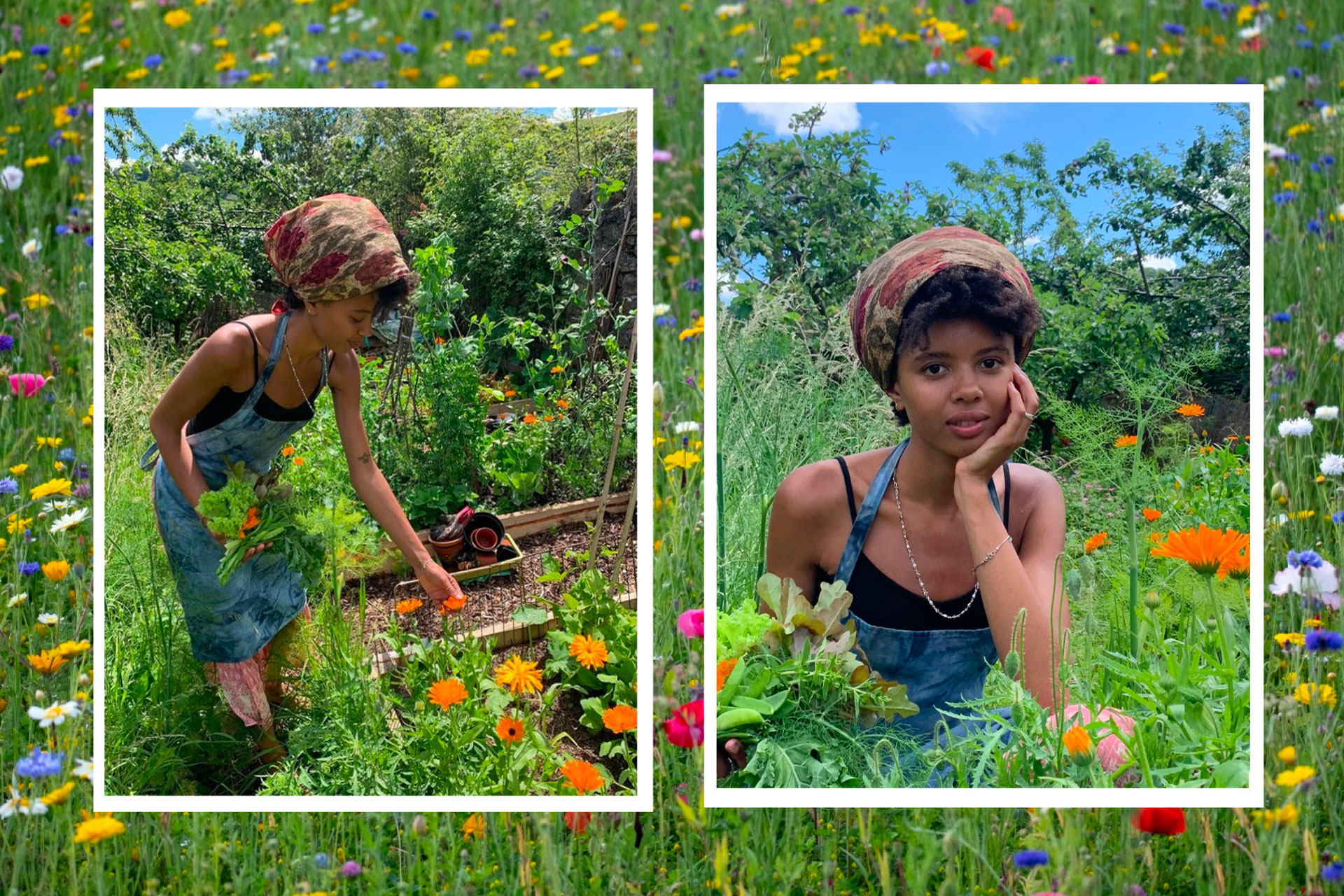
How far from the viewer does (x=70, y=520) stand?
244 cm

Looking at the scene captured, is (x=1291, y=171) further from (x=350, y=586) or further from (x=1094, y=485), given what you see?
(x=350, y=586)

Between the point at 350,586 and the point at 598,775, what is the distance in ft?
1.89

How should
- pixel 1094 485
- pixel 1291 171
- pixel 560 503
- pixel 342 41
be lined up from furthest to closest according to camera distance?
pixel 342 41 < pixel 1291 171 < pixel 560 503 < pixel 1094 485

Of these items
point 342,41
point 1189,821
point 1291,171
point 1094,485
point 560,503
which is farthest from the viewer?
point 342,41

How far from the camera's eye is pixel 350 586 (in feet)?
7.07

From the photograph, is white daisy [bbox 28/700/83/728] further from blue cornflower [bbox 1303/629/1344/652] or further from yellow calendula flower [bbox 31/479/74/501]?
blue cornflower [bbox 1303/629/1344/652]

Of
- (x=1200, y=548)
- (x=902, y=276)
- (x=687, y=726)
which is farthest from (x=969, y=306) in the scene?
(x=687, y=726)

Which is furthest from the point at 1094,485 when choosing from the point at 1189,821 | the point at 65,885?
the point at 65,885

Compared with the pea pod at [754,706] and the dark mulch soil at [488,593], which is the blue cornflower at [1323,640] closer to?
the pea pod at [754,706]

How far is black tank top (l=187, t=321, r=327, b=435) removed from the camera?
2086mm

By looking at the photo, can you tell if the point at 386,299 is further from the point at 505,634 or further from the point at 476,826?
the point at 476,826

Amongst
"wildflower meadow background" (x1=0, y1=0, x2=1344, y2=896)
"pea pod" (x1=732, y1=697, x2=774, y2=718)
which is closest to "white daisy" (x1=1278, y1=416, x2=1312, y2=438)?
"wildflower meadow background" (x1=0, y1=0, x2=1344, y2=896)

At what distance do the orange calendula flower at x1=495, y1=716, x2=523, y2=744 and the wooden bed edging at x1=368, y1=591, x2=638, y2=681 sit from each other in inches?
5.6

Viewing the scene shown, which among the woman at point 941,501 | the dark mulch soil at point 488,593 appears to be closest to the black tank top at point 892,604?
the woman at point 941,501
